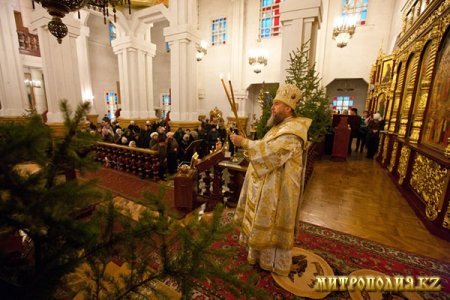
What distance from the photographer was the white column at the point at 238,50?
1410 centimetres

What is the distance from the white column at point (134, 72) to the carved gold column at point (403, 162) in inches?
435

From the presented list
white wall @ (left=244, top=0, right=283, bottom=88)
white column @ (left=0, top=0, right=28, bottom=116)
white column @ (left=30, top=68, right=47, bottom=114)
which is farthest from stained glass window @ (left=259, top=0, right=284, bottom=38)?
white column @ (left=30, top=68, right=47, bottom=114)

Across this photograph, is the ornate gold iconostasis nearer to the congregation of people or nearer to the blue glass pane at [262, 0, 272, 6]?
the congregation of people

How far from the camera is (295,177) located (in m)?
2.10

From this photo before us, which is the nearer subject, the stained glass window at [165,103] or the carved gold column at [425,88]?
the carved gold column at [425,88]

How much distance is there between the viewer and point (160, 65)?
18.7 meters

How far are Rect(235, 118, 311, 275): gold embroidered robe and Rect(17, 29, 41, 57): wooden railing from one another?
64.6ft

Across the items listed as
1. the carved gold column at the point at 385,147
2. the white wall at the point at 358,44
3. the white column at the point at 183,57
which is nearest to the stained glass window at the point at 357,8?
the white wall at the point at 358,44

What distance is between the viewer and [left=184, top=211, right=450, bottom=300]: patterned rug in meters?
2.12

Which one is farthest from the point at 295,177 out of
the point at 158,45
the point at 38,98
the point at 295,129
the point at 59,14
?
the point at 38,98

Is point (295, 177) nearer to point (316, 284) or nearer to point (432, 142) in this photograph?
point (316, 284)

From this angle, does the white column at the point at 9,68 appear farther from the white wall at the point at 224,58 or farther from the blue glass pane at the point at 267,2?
the blue glass pane at the point at 267,2

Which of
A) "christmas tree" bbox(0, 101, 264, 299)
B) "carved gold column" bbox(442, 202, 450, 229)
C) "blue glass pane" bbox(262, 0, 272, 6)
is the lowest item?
"carved gold column" bbox(442, 202, 450, 229)

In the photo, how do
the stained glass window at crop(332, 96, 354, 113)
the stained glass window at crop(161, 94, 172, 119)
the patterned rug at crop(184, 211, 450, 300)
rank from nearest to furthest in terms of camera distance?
the patterned rug at crop(184, 211, 450, 300) → the stained glass window at crop(332, 96, 354, 113) → the stained glass window at crop(161, 94, 172, 119)
